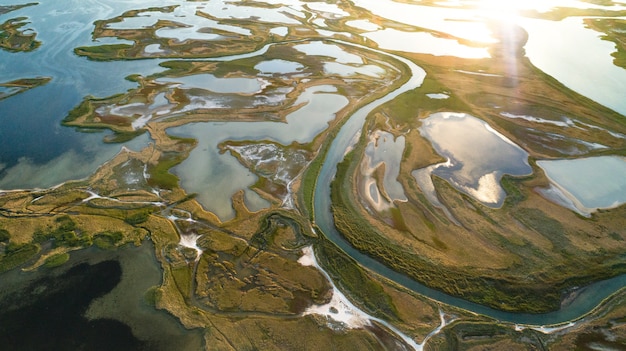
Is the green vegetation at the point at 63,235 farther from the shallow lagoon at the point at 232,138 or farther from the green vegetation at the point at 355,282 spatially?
the green vegetation at the point at 355,282

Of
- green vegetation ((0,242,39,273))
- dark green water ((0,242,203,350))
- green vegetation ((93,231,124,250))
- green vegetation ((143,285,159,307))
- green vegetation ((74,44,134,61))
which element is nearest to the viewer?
dark green water ((0,242,203,350))

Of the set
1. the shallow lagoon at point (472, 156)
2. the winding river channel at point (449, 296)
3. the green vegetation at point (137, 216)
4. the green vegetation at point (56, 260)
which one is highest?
the shallow lagoon at point (472, 156)

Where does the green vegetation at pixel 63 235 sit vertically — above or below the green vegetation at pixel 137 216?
below

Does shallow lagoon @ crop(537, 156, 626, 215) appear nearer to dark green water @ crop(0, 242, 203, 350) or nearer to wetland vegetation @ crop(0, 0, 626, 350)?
wetland vegetation @ crop(0, 0, 626, 350)

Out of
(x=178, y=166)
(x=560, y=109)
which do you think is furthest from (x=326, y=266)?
(x=560, y=109)

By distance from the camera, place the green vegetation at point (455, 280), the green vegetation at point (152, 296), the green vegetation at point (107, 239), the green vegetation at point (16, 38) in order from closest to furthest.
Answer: the green vegetation at point (152, 296), the green vegetation at point (455, 280), the green vegetation at point (107, 239), the green vegetation at point (16, 38)

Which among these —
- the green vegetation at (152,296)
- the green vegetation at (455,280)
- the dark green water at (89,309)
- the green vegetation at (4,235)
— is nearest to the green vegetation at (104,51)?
the green vegetation at (4,235)

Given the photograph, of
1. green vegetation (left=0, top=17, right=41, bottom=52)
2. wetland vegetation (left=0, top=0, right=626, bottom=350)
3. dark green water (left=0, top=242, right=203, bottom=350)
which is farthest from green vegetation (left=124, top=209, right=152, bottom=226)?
green vegetation (left=0, top=17, right=41, bottom=52)

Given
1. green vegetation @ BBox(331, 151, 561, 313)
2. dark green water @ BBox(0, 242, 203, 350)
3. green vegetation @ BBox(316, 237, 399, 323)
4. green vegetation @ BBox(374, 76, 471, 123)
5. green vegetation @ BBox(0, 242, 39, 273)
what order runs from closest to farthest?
dark green water @ BBox(0, 242, 203, 350) → green vegetation @ BBox(316, 237, 399, 323) → green vegetation @ BBox(331, 151, 561, 313) → green vegetation @ BBox(0, 242, 39, 273) → green vegetation @ BBox(374, 76, 471, 123)
